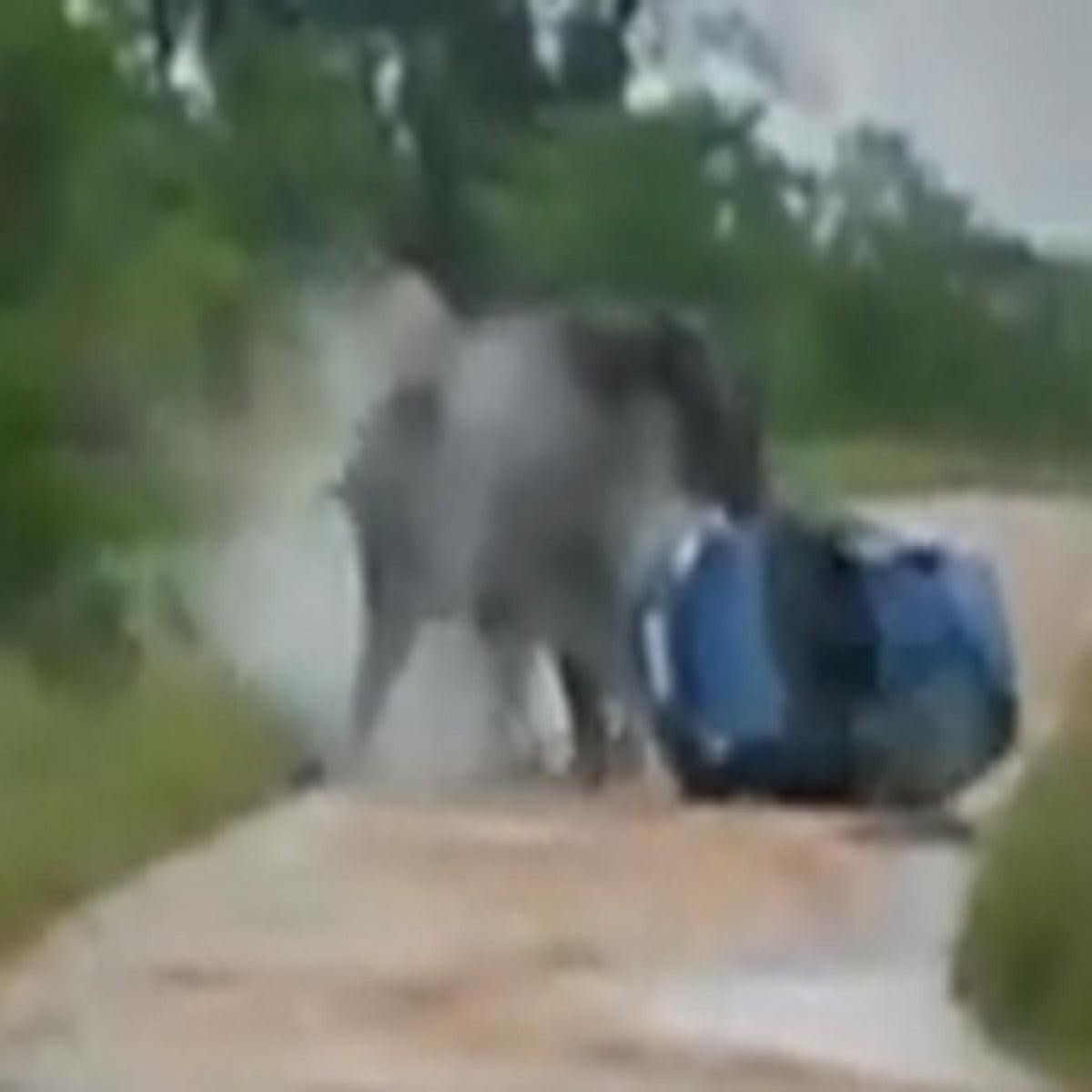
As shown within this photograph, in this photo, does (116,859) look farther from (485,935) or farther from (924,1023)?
(924,1023)

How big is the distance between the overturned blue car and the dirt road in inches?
0.9

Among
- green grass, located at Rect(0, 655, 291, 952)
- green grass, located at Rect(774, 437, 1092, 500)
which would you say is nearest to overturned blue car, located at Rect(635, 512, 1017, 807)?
green grass, located at Rect(774, 437, 1092, 500)

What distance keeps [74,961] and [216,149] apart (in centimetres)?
35

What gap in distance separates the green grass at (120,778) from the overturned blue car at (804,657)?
0.18m

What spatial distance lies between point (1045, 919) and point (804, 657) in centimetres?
16

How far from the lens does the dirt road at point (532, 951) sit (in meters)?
1.55

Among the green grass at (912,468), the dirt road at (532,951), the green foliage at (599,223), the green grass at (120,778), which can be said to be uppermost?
the green foliage at (599,223)

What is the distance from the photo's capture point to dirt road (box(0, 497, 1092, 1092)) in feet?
5.10

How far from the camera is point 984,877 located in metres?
1.55

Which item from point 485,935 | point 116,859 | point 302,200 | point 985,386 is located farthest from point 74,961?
point 985,386

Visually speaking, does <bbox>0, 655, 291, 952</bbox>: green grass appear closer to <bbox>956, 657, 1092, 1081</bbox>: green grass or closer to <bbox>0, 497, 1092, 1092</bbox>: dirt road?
<bbox>0, 497, 1092, 1092</bbox>: dirt road

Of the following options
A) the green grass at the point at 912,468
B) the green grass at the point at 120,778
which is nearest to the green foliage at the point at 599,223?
the green grass at the point at 912,468

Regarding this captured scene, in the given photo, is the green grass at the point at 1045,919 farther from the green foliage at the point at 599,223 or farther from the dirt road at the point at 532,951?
the green foliage at the point at 599,223

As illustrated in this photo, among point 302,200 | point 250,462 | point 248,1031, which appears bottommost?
point 248,1031
